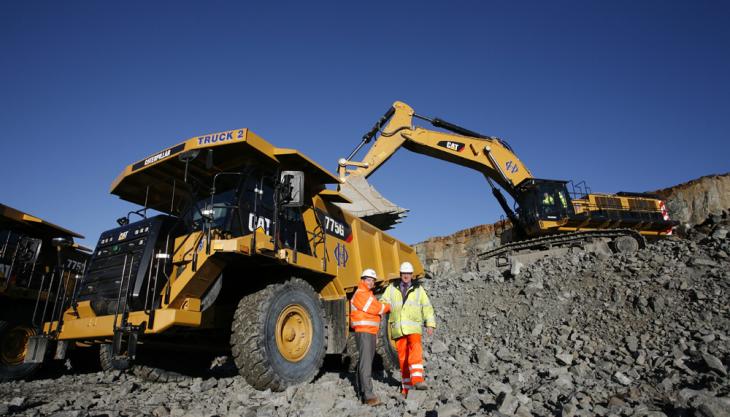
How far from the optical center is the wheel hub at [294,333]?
15.4 feet

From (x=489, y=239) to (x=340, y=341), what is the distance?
26.1m

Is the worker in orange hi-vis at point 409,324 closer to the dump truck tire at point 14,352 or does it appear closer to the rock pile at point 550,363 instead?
the rock pile at point 550,363

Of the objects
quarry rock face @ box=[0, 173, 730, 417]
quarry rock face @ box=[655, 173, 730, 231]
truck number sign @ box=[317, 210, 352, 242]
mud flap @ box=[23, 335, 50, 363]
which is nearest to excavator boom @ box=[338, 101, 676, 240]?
quarry rock face @ box=[0, 173, 730, 417]

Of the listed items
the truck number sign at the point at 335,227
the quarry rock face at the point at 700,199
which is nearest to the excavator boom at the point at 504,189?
the truck number sign at the point at 335,227

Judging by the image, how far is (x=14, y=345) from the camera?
6.33 meters

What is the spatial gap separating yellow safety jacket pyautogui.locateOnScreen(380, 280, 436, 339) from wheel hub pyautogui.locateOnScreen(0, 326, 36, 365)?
209 inches

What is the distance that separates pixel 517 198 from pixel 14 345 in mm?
14222

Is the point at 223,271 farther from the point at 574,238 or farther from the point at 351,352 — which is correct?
the point at 574,238

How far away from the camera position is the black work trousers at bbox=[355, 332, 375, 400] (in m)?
4.19

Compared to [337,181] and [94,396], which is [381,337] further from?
[94,396]

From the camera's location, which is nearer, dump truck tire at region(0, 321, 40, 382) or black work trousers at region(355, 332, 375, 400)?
black work trousers at region(355, 332, 375, 400)

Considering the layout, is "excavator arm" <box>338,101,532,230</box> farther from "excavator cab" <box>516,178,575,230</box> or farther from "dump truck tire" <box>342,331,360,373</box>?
"dump truck tire" <box>342,331,360,373</box>

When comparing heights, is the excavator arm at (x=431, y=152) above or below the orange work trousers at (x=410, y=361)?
above

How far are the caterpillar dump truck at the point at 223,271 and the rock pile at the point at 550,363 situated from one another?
19.5 inches
